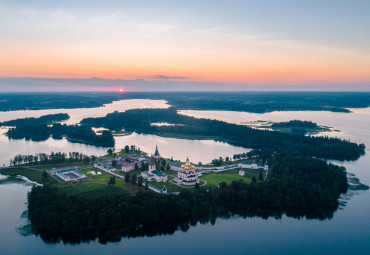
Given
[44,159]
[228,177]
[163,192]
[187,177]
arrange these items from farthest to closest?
[44,159]
[228,177]
[187,177]
[163,192]

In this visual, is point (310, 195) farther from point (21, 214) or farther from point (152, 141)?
point (152, 141)

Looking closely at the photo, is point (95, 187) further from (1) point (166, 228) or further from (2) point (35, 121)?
(2) point (35, 121)

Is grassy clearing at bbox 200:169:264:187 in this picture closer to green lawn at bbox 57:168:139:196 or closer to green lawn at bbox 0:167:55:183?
green lawn at bbox 57:168:139:196

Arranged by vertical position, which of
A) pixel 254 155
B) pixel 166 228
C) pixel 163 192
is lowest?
pixel 166 228

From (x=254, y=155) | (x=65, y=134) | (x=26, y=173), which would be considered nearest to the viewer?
(x=26, y=173)

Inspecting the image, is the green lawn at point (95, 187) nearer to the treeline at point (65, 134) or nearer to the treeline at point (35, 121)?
the treeline at point (65, 134)

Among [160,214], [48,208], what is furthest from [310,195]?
[48,208]

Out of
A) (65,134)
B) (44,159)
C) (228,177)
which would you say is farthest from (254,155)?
(65,134)

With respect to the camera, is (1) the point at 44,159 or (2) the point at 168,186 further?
(1) the point at 44,159
